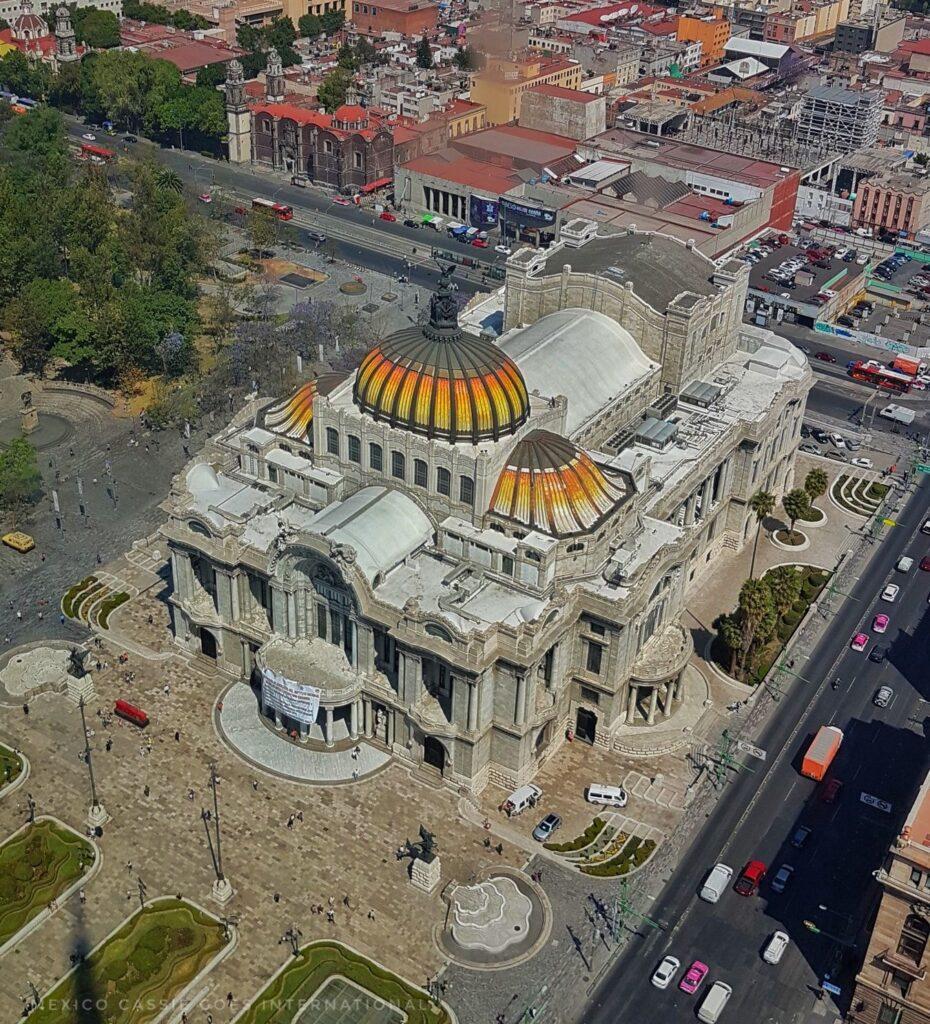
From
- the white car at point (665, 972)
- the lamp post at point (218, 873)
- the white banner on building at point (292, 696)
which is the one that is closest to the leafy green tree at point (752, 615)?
the white car at point (665, 972)

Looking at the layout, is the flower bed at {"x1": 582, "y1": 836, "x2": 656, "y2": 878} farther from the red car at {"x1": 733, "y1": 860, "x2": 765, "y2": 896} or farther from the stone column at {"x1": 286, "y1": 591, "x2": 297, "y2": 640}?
the stone column at {"x1": 286, "y1": 591, "x2": 297, "y2": 640}

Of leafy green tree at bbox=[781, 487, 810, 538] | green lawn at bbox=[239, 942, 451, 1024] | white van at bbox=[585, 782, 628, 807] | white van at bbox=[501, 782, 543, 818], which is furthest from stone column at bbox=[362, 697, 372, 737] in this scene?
leafy green tree at bbox=[781, 487, 810, 538]

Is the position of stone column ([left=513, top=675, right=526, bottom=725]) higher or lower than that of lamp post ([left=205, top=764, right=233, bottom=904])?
higher

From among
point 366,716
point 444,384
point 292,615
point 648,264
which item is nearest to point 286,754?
point 366,716

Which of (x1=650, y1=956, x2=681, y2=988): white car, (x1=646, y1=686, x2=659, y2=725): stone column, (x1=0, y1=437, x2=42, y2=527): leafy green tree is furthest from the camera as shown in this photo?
(x1=0, y1=437, x2=42, y2=527): leafy green tree

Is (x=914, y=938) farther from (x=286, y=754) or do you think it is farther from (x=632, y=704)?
(x=286, y=754)
